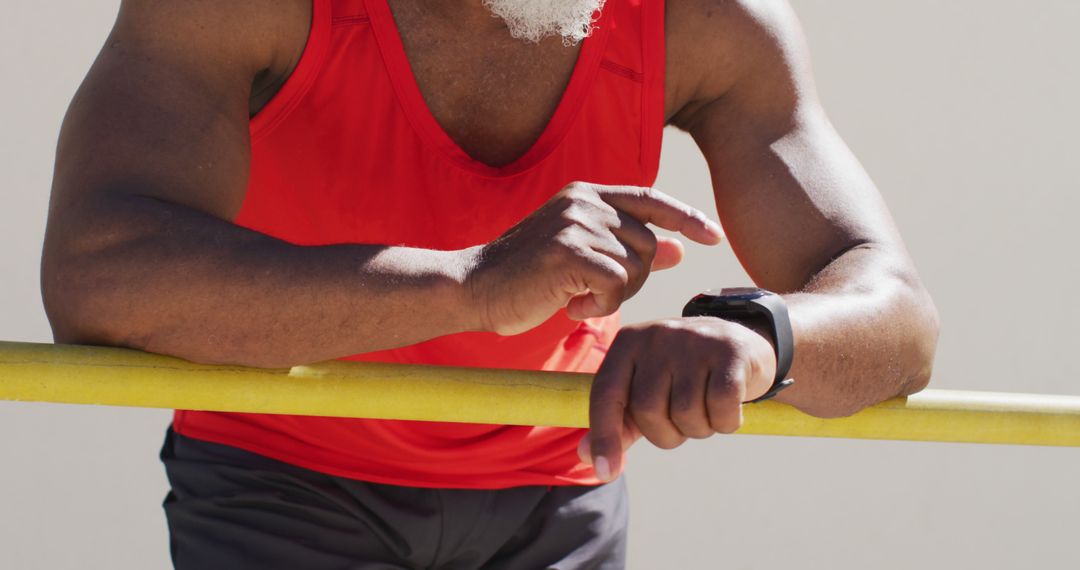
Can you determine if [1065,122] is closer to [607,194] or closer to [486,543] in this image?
[486,543]

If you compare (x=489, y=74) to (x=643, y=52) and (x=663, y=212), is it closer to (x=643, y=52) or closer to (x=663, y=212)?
(x=643, y=52)

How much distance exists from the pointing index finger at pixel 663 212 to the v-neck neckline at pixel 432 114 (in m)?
0.35

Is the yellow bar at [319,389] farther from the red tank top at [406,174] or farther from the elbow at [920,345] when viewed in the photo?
→ the red tank top at [406,174]

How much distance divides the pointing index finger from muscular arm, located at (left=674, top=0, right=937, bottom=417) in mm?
106

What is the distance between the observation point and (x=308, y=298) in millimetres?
1030

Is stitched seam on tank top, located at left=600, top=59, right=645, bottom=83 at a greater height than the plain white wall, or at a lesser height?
greater

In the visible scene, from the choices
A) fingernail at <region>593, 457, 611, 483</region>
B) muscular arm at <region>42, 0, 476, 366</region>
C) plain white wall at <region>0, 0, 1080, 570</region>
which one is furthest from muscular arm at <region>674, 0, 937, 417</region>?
plain white wall at <region>0, 0, 1080, 570</region>

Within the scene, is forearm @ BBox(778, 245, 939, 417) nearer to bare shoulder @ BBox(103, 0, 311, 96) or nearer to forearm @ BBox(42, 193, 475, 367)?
forearm @ BBox(42, 193, 475, 367)

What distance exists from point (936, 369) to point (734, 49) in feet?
4.24

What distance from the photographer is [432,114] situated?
4.38ft

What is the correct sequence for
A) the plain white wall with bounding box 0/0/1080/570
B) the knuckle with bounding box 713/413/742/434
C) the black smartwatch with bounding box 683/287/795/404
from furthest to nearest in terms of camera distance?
the plain white wall with bounding box 0/0/1080/570, the black smartwatch with bounding box 683/287/795/404, the knuckle with bounding box 713/413/742/434

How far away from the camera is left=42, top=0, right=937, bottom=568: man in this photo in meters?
1.03

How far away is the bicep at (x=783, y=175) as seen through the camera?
4.16 feet

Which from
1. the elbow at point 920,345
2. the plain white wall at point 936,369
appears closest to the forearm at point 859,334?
the elbow at point 920,345
